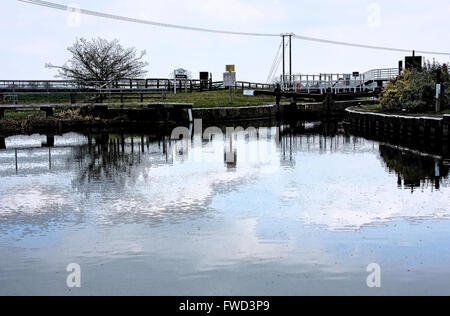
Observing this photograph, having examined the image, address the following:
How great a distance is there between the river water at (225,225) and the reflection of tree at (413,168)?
8 centimetres

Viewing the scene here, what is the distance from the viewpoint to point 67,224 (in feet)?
37.4

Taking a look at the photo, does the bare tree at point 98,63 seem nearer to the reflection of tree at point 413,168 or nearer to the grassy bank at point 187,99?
the grassy bank at point 187,99

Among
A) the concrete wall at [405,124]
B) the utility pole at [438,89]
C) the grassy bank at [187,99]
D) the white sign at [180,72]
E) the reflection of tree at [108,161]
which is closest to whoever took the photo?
the reflection of tree at [108,161]

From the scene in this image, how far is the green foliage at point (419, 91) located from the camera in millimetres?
34694

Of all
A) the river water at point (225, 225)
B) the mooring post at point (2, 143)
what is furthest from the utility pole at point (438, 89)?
the mooring post at point (2, 143)

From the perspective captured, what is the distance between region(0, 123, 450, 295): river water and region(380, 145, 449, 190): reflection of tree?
8cm

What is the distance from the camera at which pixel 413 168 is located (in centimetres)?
1897

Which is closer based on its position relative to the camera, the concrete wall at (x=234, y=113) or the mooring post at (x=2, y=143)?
the mooring post at (x=2, y=143)

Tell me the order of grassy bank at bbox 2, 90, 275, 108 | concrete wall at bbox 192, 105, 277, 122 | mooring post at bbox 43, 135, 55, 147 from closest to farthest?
mooring post at bbox 43, 135, 55, 147
concrete wall at bbox 192, 105, 277, 122
grassy bank at bbox 2, 90, 275, 108

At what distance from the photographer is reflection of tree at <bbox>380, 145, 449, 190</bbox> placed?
1627cm

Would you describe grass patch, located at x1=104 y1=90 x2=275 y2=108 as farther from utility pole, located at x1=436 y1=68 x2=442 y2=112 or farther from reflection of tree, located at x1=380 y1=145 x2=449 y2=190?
reflection of tree, located at x1=380 y1=145 x2=449 y2=190

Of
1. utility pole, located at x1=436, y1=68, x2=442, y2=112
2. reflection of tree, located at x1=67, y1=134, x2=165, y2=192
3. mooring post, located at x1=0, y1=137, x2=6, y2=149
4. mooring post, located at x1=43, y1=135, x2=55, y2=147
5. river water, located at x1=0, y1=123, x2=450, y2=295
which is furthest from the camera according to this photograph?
utility pole, located at x1=436, y1=68, x2=442, y2=112

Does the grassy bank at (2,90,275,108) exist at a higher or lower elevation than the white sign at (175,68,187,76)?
lower

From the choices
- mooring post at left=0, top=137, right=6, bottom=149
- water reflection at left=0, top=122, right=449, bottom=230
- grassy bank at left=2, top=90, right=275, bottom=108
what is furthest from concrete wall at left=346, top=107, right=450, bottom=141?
mooring post at left=0, top=137, right=6, bottom=149
